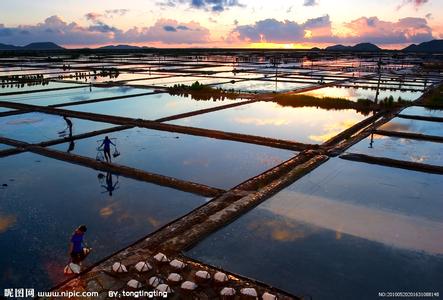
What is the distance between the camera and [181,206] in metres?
12.8

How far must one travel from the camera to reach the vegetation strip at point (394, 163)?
54.3ft

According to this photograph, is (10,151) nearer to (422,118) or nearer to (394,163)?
(394,163)

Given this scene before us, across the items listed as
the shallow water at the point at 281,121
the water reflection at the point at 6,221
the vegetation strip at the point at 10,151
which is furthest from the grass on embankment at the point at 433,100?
the water reflection at the point at 6,221

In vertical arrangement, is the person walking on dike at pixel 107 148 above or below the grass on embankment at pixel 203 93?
below

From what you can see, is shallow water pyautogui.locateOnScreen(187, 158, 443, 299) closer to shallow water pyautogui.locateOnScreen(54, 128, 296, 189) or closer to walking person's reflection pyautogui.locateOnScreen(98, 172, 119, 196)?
shallow water pyautogui.locateOnScreen(54, 128, 296, 189)

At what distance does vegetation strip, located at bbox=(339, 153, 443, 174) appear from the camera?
16562 mm

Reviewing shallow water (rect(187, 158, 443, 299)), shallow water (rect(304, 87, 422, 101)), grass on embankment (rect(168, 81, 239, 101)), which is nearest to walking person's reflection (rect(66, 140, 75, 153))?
shallow water (rect(187, 158, 443, 299))

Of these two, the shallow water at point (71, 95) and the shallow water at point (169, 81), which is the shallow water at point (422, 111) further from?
the shallow water at point (169, 81)

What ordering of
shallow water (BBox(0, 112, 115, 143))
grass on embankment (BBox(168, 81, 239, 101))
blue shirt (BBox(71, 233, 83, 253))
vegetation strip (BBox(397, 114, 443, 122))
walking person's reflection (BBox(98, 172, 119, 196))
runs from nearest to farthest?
1. blue shirt (BBox(71, 233, 83, 253))
2. walking person's reflection (BBox(98, 172, 119, 196))
3. shallow water (BBox(0, 112, 115, 143))
4. vegetation strip (BBox(397, 114, 443, 122))
5. grass on embankment (BBox(168, 81, 239, 101))

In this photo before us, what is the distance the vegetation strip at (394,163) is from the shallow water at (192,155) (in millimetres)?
2873

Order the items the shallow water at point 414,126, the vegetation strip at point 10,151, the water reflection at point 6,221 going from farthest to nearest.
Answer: the shallow water at point 414,126 → the vegetation strip at point 10,151 → the water reflection at point 6,221

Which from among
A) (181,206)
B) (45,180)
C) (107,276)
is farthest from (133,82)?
(107,276)

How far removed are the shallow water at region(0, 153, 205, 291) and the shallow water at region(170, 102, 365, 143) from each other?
10273 mm

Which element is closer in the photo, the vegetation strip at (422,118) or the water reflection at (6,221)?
the water reflection at (6,221)
